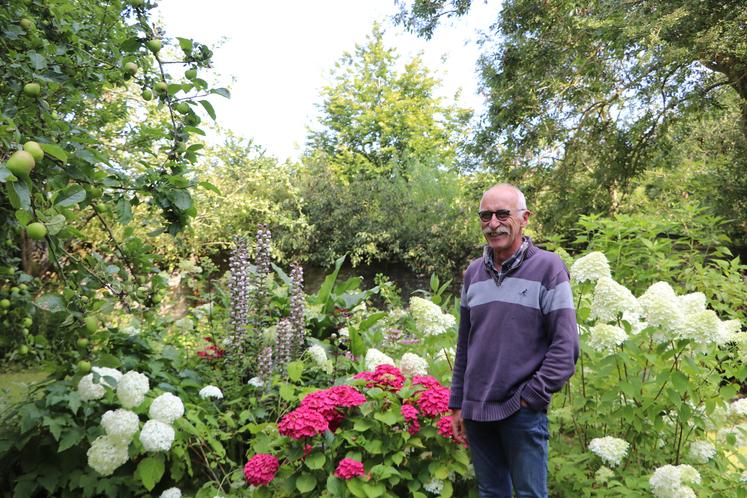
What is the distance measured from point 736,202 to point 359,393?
8.33 metres

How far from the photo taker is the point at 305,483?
2.24 meters

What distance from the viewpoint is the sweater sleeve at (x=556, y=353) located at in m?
1.77

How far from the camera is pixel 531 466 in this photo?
185 centimetres

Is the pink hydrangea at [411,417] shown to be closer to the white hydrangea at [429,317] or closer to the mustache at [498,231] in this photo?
the white hydrangea at [429,317]

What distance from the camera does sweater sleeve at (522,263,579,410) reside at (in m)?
1.77

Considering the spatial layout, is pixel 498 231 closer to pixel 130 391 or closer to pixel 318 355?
pixel 318 355

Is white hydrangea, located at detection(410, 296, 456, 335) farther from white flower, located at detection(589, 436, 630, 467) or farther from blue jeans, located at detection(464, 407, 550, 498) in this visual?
white flower, located at detection(589, 436, 630, 467)

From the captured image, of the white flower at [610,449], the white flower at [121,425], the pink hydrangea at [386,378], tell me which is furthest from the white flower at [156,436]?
the white flower at [610,449]

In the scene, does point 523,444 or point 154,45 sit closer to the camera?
point 154,45

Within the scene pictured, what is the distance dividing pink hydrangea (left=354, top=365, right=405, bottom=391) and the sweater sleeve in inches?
30.7

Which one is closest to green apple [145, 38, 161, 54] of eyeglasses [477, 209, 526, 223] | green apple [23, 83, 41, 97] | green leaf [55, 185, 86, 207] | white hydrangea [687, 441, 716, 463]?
green apple [23, 83, 41, 97]

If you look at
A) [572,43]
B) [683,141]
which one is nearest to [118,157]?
[572,43]

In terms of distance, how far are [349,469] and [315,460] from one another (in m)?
0.19

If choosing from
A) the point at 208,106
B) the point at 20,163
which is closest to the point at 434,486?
the point at 208,106
